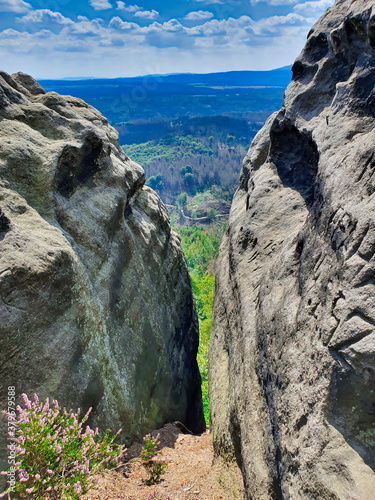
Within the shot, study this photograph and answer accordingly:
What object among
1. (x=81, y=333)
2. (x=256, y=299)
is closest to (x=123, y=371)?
(x=81, y=333)

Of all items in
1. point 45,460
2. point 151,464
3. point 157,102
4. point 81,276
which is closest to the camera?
point 45,460

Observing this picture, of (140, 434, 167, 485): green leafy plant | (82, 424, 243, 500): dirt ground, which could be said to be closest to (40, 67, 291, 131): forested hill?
(82, 424, 243, 500): dirt ground

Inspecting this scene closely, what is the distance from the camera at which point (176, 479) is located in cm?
845

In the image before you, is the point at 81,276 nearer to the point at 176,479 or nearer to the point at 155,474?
the point at 155,474

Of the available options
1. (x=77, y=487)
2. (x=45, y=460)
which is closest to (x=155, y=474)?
(x=77, y=487)

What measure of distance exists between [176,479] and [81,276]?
487 centimetres

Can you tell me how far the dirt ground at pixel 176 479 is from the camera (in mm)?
7340

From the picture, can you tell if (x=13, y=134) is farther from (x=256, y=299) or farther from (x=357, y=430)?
(x=357, y=430)

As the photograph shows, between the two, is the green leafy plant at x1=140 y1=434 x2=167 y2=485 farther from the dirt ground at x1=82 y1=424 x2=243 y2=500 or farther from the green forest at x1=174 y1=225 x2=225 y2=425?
the green forest at x1=174 y1=225 x2=225 y2=425

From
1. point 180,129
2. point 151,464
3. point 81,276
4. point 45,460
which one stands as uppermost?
point 180,129

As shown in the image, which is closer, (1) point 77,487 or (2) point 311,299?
(1) point 77,487

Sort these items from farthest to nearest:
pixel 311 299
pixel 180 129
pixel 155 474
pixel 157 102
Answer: pixel 157 102 < pixel 180 129 < pixel 155 474 < pixel 311 299

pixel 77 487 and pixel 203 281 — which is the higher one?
pixel 77 487

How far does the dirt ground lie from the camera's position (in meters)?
7.34
